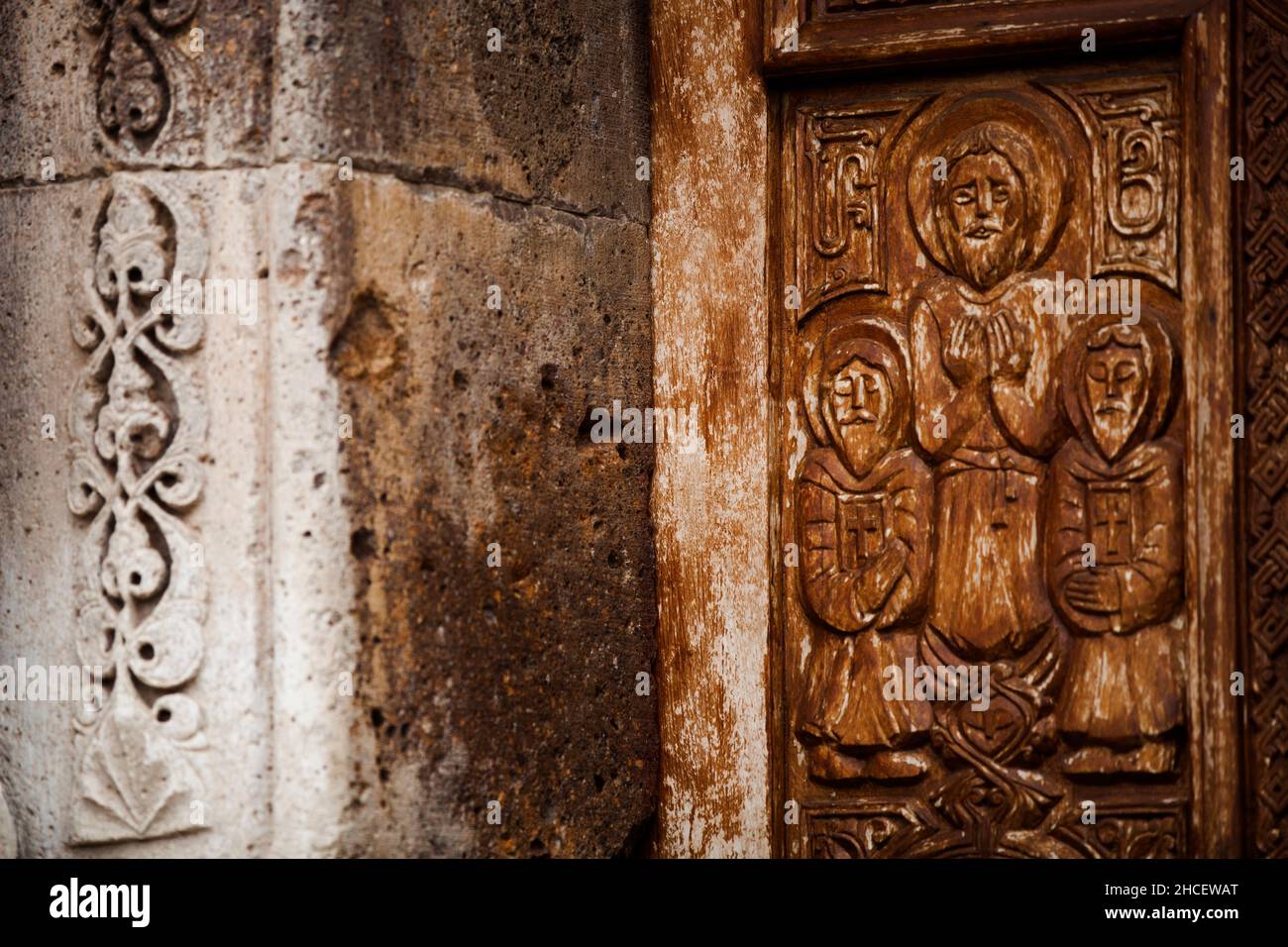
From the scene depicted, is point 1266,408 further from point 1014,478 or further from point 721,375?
point 721,375

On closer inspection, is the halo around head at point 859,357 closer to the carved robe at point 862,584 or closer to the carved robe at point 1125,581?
the carved robe at point 862,584

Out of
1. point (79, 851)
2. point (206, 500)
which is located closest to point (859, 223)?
point (206, 500)

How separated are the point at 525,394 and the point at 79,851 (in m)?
0.95

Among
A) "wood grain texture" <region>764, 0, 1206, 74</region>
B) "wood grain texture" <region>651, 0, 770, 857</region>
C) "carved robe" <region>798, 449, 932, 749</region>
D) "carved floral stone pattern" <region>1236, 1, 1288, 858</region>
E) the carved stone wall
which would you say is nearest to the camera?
the carved stone wall

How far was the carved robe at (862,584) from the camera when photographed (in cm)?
245

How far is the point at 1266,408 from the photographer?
224 centimetres

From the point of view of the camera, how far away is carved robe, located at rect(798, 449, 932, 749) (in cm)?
245

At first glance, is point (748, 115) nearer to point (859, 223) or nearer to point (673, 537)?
point (859, 223)

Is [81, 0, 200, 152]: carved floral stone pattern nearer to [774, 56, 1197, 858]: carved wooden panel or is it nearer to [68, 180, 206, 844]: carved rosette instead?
[68, 180, 206, 844]: carved rosette

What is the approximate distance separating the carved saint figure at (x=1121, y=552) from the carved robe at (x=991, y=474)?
0.05 metres

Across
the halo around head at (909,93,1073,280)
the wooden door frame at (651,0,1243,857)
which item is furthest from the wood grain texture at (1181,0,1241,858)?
the wooden door frame at (651,0,1243,857)

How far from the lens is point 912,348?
97.3 inches

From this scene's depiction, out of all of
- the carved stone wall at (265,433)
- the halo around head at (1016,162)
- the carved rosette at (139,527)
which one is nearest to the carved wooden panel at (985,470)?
the halo around head at (1016,162)

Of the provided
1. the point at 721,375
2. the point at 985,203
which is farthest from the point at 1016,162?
the point at 721,375
